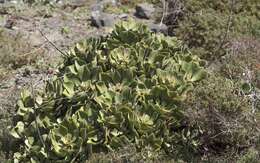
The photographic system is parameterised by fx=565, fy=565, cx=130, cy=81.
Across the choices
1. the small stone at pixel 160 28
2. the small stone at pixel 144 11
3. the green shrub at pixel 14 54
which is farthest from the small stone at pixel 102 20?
the green shrub at pixel 14 54

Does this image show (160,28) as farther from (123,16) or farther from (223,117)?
(223,117)

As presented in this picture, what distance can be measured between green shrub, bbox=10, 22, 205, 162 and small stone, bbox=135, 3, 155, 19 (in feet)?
12.3

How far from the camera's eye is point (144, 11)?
9172mm

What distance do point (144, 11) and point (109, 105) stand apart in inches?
181

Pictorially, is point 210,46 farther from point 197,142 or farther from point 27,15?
point 27,15

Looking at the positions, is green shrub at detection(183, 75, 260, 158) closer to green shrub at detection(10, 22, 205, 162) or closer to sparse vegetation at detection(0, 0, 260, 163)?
sparse vegetation at detection(0, 0, 260, 163)

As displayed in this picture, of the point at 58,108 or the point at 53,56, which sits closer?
the point at 58,108

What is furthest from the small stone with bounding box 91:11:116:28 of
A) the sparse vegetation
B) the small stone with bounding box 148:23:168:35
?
the sparse vegetation

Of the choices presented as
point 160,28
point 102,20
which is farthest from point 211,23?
point 102,20

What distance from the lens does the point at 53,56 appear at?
782 cm


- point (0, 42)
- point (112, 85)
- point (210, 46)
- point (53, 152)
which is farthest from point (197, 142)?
point (0, 42)

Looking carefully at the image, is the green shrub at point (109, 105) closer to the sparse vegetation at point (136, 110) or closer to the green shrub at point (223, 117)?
the sparse vegetation at point (136, 110)

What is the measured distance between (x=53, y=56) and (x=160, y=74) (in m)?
3.14

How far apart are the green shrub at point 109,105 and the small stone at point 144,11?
12.3ft
